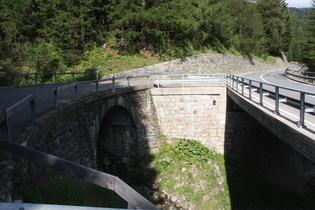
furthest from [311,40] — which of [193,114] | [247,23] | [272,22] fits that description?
[272,22]

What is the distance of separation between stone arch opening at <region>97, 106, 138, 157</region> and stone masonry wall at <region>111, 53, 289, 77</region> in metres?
8.89

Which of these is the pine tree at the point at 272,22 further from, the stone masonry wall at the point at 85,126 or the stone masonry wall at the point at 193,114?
the stone masonry wall at the point at 85,126

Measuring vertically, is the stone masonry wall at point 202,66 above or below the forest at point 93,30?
below

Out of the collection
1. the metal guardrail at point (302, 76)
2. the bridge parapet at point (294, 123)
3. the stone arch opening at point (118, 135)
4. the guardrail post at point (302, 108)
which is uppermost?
the guardrail post at point (302, 108)

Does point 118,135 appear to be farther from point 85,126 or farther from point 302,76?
point 302,76

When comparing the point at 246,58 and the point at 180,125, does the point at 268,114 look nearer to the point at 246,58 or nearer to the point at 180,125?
the point at 180,125

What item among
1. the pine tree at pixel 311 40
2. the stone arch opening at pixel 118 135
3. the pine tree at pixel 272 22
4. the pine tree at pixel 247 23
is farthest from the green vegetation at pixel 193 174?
the pine tree at pixel 272 22

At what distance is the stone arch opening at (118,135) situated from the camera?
14.8 meters

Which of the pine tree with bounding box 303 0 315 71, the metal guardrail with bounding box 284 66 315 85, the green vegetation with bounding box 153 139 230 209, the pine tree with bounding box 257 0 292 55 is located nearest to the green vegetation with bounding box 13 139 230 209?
the green vegetation with bounding box 153 139 230 209

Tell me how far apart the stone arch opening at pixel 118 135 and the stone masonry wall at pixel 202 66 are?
8.89 metres

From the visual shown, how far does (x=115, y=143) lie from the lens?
15398 mm

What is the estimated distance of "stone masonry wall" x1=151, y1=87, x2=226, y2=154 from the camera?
16.4 metres

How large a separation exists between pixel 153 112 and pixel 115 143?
2.83 meters

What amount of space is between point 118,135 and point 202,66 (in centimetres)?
1686
